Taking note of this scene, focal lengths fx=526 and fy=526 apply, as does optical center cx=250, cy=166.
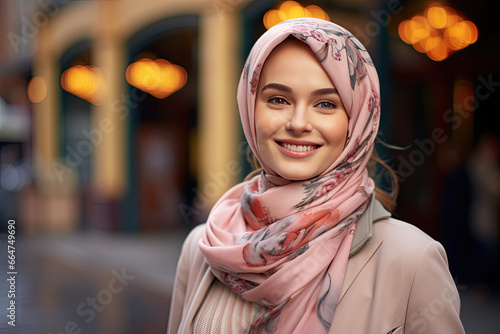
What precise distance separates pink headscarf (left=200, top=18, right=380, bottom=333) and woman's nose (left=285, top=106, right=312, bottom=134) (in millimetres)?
121

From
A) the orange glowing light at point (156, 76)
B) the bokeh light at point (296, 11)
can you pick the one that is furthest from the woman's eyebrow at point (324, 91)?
the orange glowing light at point (156, 76)

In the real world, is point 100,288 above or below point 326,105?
below

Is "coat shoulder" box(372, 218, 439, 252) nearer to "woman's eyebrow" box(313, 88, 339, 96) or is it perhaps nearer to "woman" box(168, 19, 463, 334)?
"woman" box(168, 19, 463, 334)

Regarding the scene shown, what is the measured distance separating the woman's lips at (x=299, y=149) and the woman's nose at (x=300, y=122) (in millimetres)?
52

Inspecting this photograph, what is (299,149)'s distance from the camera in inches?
61.2

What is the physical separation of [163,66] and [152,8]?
1.61 metres

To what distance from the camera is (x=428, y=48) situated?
6.83 metres

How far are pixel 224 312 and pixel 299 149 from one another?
582 millimetres

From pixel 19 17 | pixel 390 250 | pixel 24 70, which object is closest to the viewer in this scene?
pixel 390 250

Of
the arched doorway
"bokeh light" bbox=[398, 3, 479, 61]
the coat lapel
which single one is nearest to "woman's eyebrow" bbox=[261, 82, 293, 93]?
the coat lapel

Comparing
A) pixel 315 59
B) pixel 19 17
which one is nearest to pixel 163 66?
pixel 19 17

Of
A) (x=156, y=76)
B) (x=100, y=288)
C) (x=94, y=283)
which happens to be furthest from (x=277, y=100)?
(x=156, y=76)

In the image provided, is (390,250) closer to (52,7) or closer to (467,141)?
(467,141)

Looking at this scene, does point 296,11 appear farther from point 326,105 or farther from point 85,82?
point 85,82
